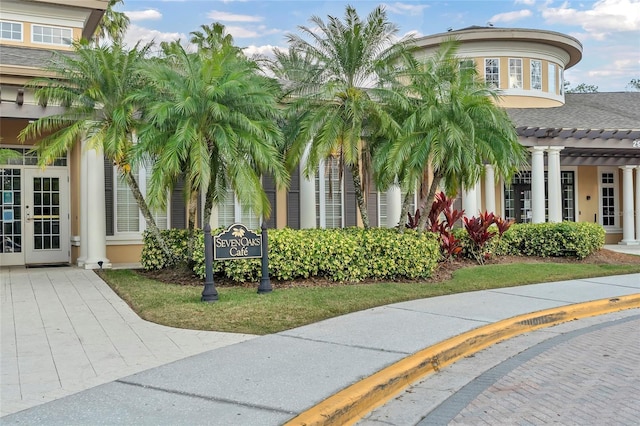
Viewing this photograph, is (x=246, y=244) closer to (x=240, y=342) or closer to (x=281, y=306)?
(x=281, y=306)

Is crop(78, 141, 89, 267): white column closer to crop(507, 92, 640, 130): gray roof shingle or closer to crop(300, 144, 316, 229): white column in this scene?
crop(300, 144, 316, 229): white column

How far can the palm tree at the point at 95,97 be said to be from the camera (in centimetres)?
1170

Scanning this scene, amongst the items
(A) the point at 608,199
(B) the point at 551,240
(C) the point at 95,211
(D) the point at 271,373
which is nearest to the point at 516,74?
(A) the point at 608,199

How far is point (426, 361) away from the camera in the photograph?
21.2 ft

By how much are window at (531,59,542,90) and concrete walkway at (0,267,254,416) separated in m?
17.6

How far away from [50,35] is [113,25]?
62.8 feet

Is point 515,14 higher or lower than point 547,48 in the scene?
higher

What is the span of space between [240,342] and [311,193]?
9.26 meters

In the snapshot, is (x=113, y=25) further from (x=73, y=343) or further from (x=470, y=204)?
(x=73, y=343)

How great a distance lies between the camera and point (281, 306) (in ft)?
30.3

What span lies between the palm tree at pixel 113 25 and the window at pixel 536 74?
23.2 m

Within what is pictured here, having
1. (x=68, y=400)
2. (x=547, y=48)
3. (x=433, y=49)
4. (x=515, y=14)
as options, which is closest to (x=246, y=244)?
(x=68, y=400)

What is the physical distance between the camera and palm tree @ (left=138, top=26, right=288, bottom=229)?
10.8 m

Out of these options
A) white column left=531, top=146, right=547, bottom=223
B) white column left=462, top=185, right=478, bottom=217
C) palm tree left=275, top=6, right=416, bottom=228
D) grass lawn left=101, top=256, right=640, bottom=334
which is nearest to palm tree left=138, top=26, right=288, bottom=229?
palm tree left=275, top=6, right=416, bottom=228
